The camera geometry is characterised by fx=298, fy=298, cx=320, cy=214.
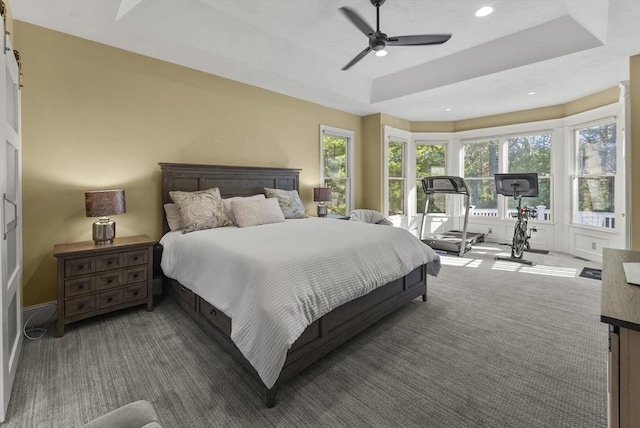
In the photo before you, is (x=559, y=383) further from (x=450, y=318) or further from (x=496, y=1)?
(x=496, y=1)

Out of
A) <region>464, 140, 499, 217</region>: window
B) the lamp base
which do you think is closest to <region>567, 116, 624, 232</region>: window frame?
<region>464, 140, 499, 217</region>: window

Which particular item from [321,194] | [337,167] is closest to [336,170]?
[337,167]

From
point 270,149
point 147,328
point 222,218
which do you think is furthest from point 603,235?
point 147,328

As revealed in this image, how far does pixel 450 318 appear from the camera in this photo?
9.69 feet

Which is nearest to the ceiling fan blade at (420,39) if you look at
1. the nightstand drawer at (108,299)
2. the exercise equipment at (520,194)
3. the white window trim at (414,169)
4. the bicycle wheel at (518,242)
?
the exercise equipment at (520,194)

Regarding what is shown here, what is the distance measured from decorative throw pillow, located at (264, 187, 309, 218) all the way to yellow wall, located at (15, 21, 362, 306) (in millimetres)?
630

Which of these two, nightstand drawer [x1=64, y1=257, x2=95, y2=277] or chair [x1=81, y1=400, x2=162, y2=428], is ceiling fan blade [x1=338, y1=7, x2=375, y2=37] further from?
nightstand drawer [x1=64, y1=257, x2=95, y2=277]

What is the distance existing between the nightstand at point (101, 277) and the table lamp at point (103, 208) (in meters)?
0.10

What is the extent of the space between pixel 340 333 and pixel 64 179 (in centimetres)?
316

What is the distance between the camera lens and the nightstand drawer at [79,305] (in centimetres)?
262

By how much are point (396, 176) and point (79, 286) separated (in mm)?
5950

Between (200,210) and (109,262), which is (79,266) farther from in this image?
(200,210)

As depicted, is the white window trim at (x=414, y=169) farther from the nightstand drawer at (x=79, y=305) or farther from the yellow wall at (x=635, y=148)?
the nightstand drawer at (x=79, y=305)

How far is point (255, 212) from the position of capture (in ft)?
11.7
